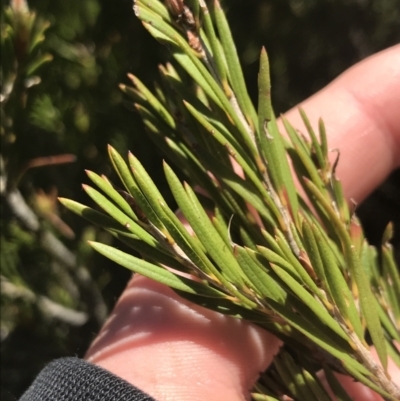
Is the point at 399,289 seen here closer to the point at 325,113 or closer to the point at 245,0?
the point at 325,113

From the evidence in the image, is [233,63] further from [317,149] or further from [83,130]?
[83,130]

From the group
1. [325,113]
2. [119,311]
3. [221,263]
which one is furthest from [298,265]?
[325,113]

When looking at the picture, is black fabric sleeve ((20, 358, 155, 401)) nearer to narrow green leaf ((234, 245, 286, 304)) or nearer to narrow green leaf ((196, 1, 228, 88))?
narrow green leaf ((234, 245, 286, 304))

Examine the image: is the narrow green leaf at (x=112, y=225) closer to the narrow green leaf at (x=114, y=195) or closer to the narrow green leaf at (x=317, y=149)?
the narrow green leaf at (x=114, y=195)

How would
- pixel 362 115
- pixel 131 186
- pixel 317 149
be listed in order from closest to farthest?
pixel 131 186, pixel 317 149, pixel 362 115

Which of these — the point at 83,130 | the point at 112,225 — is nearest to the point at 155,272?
the point at 112,225

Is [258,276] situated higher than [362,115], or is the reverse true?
[362,115]

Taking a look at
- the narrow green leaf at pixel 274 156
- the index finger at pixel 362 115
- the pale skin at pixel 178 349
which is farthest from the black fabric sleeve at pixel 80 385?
the index finger at pixel 362 115
